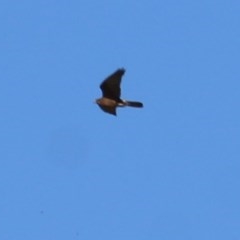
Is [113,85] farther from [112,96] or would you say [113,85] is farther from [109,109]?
[109,109]

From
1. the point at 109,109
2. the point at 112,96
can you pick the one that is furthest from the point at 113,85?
the point at 109,109

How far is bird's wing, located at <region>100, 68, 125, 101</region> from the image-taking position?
33219 millimetres

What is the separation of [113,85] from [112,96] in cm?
74

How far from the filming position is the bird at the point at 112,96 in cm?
3334

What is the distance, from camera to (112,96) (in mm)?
34344

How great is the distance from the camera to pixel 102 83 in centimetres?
3394

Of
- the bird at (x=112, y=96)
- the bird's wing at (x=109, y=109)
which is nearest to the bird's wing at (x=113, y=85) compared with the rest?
the bird at (x=112, y=96)

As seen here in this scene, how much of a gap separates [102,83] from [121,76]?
3.51 ft

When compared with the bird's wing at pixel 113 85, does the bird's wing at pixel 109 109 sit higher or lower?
lower

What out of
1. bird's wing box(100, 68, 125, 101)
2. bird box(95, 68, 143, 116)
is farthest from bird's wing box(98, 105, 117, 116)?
bird's wing box(100, 68, 125, 101)

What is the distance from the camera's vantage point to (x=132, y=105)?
111 feet

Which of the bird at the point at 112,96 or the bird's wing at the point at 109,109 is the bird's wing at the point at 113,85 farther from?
the bird's wing at the point at 109,109

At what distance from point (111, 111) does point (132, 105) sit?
1307mm

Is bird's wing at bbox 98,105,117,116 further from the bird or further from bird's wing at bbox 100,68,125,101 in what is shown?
bird's wing at bbox 100,68,125,101
